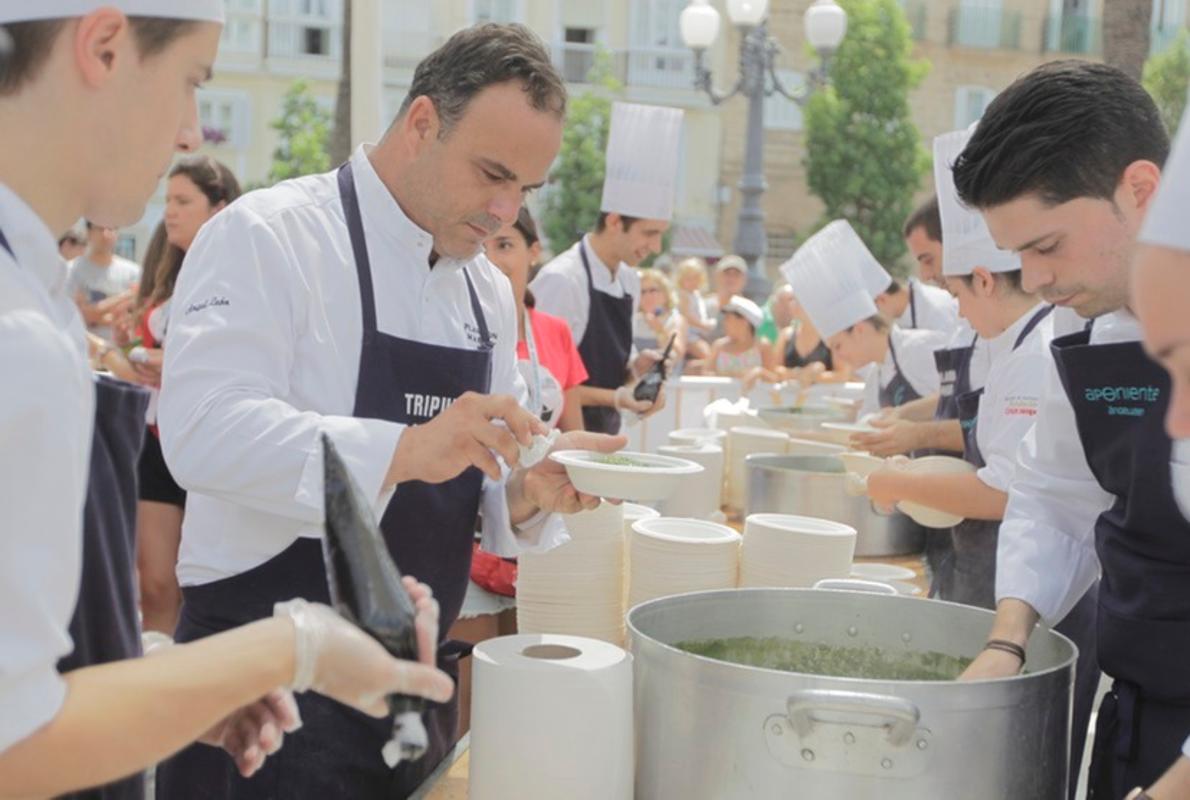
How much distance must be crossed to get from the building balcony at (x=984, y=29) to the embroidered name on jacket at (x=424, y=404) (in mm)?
28311

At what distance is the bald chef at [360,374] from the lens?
5.04ft

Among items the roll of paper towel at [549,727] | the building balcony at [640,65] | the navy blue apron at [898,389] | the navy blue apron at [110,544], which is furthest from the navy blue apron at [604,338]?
the building balcony at [640,65]

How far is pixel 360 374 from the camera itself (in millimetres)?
1672

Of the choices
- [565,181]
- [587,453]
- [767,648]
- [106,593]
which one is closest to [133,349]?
[587,453]

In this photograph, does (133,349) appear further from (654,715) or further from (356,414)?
(654,715)

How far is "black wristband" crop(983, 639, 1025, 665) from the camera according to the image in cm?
153

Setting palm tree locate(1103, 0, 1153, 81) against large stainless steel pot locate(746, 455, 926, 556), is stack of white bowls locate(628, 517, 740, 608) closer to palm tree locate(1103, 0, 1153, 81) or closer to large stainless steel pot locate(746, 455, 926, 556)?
large stainless steel pot locate(746, 455, 926, 556)

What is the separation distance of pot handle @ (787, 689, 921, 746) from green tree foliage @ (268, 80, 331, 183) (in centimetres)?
1810

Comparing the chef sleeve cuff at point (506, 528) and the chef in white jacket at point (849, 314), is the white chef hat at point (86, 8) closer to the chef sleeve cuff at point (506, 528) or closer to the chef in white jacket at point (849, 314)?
the chef sleeve cuff at point (506, 528)

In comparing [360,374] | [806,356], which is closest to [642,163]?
[806,356]

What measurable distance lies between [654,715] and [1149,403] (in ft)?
2.26

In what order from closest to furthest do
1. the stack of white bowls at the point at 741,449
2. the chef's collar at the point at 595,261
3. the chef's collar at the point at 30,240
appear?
the chef's collar at the point at 30,240
the stack of white bowls at the point at 741,449
the chef's collar at the point at 595,261

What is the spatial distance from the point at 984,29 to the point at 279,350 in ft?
95.6

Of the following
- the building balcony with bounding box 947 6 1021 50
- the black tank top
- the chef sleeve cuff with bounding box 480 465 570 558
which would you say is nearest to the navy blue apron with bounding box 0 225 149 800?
the chef sleeve cuff with bounding box 480 465 570 558
